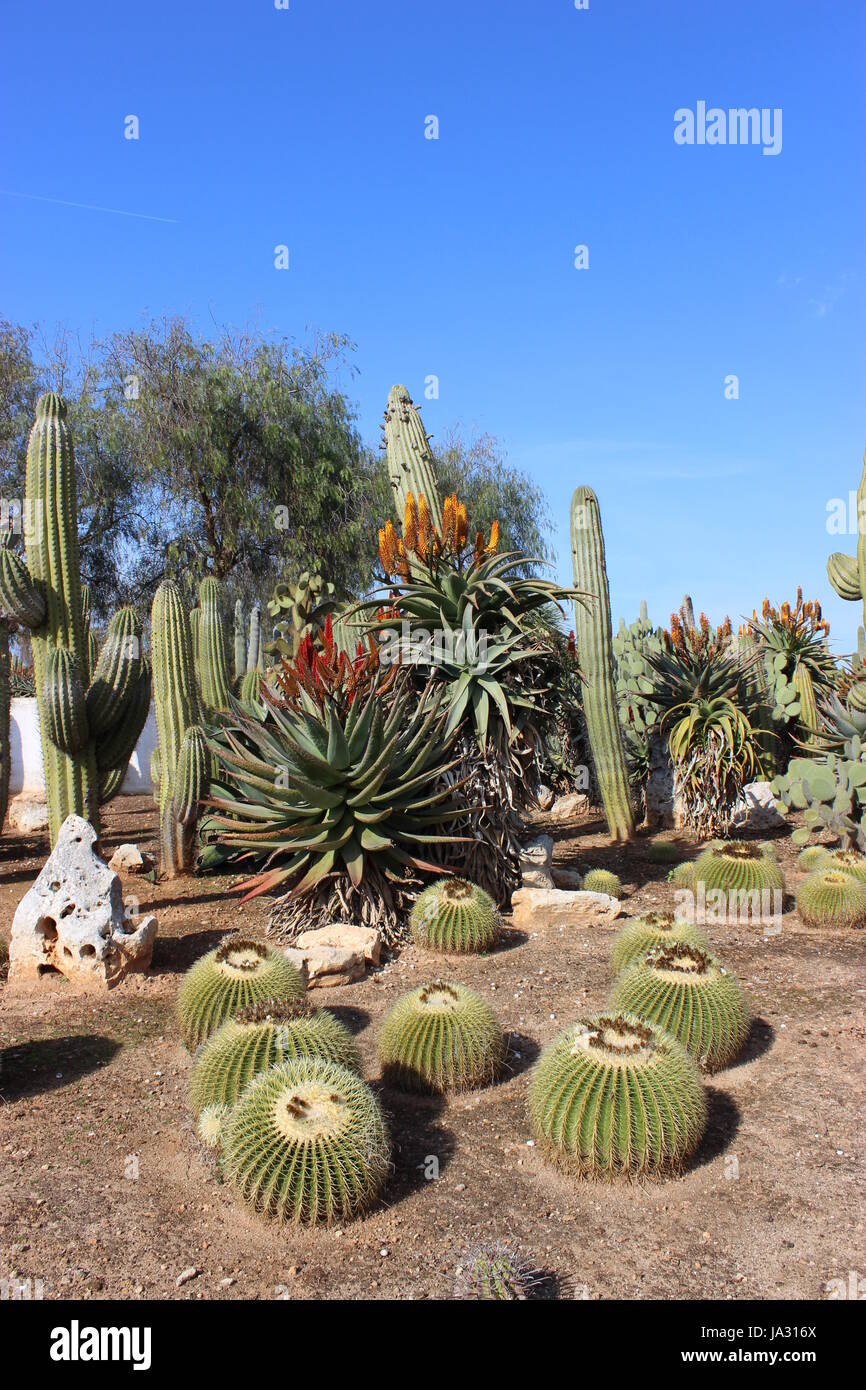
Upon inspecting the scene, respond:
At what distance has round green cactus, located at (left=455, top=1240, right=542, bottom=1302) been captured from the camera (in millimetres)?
3197

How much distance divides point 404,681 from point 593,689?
13.5ft

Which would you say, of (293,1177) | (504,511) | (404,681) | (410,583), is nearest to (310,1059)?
(293,1177)

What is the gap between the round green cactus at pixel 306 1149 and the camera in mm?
3723

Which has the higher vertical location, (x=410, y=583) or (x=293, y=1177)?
(x=410, y=583)

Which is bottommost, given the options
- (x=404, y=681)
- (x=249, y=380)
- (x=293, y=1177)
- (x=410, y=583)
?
(x=293, y=1177)

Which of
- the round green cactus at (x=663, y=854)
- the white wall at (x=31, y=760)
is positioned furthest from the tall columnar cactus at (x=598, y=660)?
the white wall at (x=31, y=760)

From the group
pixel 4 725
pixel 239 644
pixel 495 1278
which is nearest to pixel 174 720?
pixel 4 725

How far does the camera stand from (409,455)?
897 centimetres

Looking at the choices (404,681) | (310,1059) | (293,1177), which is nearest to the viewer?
(293,1177)

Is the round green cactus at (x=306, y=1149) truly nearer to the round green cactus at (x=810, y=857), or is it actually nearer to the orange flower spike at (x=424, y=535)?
the orange flower spike at (x=424, y=535)

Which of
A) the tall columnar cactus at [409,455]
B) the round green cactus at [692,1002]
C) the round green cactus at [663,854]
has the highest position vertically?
the tall columnar cactus at [409,455]

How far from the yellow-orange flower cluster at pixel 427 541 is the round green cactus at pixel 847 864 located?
3639mm

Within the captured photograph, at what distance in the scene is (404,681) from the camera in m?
7.71
